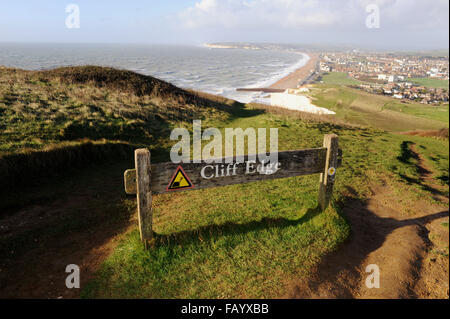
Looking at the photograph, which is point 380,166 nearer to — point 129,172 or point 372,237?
point 372,237

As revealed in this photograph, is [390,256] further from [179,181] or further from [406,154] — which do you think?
[406,154]

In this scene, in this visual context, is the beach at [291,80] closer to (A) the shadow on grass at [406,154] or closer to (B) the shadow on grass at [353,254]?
(A) the shadow on grass at [406,154]

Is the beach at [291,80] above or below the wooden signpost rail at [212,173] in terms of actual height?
above

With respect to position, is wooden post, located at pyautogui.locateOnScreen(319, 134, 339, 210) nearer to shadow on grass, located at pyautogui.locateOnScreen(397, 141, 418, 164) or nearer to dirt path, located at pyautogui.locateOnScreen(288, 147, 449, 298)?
dirt path, located at pyautogui.locateOnScreen(288, 147, 449, 298)

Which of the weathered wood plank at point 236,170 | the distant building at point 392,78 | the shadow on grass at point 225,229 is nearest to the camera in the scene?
the weathered wood plank at point 236,170

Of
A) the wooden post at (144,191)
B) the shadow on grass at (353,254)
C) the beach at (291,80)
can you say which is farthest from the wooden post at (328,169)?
the beach at (291,80)

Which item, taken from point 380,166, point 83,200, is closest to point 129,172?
point 83,200

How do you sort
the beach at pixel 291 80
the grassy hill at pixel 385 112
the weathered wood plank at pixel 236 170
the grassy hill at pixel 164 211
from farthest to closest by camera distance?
the beach at pixel 291 80 < the grassy hill at pixel 385 112 < the weathered wood plank at pixel 236 170 < the grassy hill at pixel 164 211

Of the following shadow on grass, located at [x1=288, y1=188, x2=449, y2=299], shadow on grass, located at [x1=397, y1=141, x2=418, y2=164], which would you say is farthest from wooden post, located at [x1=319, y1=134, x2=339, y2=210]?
shadow on grass, located at [x1=397, y1=141, x2=418, y2=164]
